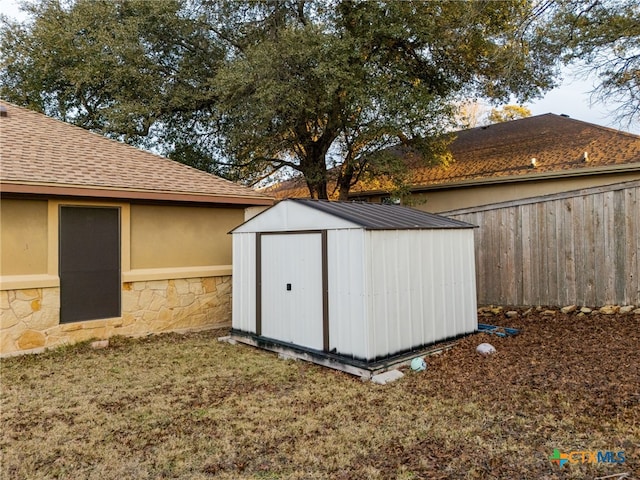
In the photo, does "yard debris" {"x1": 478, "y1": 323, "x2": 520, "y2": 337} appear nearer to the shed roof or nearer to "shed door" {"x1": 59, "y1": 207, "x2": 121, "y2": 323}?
the shed roof

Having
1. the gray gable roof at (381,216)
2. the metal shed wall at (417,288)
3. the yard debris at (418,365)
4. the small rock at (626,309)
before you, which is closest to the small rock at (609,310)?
the small rock at (626,309)

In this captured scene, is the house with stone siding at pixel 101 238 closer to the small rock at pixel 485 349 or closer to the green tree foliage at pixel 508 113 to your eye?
the small rock at pixel 485 349

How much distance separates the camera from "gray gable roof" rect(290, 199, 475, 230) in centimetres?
479

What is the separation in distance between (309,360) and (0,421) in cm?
304

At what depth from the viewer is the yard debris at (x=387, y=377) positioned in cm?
441

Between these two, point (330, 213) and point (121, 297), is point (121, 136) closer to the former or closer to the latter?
point (121, 297)

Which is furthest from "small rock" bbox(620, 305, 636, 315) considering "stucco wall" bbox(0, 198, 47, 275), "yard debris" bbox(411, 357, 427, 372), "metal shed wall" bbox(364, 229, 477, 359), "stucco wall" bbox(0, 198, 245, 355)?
"stucco wall" bbox(0, 198, 47, 275)

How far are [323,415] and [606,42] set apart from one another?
860cm

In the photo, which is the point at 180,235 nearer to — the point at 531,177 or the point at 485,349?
the point at 485,349

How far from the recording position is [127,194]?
6.30 metres

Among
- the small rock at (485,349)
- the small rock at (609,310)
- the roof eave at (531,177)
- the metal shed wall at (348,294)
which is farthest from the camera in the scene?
the roof eave at (531,177)

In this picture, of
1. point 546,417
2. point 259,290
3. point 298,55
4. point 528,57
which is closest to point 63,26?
point 298,55

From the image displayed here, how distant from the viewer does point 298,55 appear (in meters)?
8.88

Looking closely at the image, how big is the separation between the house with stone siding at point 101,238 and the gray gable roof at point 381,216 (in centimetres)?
258
